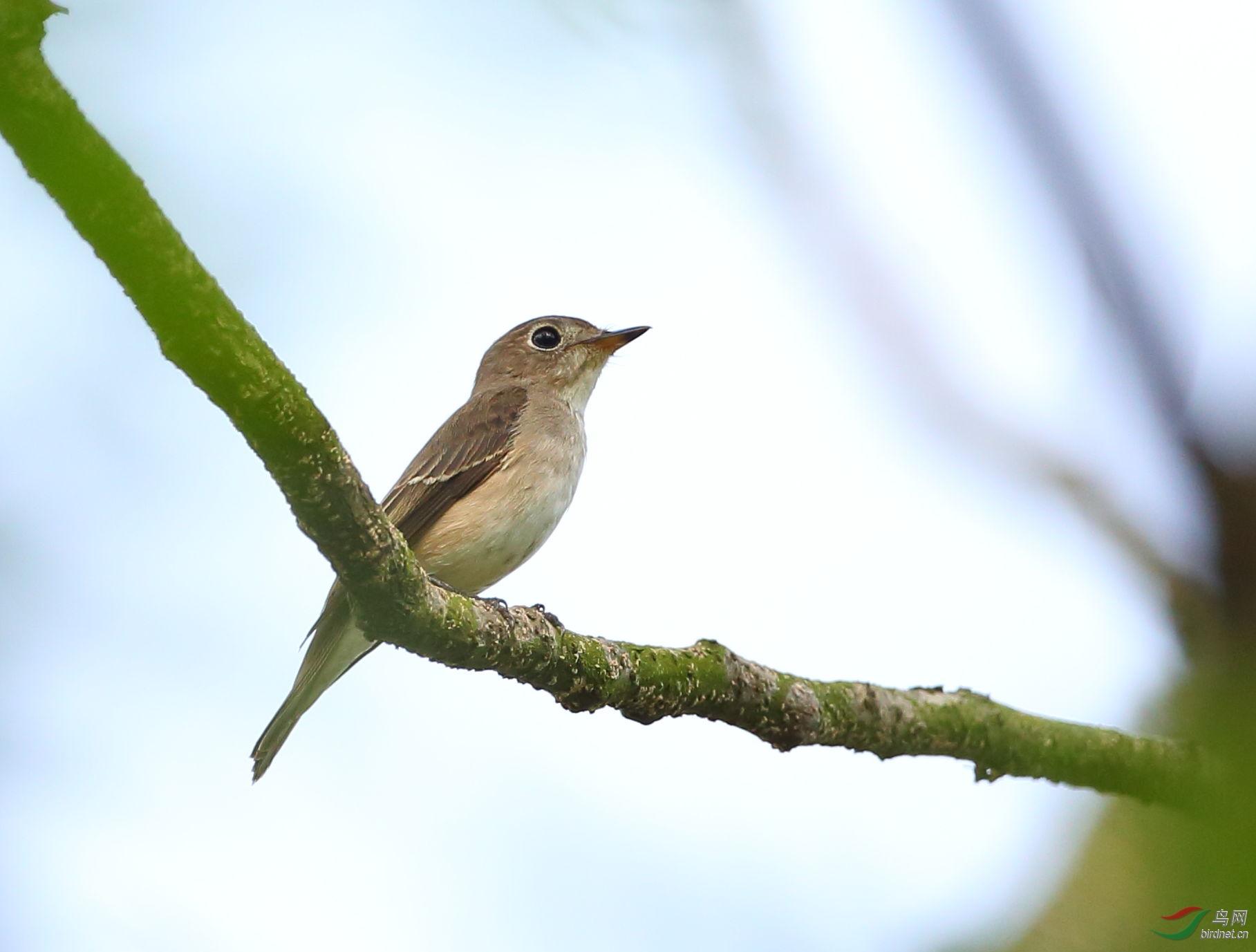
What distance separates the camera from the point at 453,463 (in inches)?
304

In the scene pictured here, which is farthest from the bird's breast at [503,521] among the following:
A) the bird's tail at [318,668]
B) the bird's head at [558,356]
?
the bird's head at [558,356]

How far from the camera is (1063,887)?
2.58 metres

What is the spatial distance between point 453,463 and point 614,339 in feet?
6.29

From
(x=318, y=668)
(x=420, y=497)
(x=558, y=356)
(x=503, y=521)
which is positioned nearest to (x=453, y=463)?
(x=420, y=497)

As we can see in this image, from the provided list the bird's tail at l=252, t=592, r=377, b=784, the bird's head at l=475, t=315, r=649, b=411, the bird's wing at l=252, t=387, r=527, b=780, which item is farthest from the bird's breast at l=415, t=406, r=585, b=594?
the bird's head at l=475, t=315, r=649, b=411

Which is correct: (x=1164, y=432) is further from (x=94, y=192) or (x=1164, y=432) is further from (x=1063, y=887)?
(x=94, y=192)

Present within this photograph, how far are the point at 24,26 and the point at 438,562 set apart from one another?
519 centimetres

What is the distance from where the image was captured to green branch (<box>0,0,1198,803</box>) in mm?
2111

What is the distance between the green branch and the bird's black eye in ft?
14.7

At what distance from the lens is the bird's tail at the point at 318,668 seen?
659cm

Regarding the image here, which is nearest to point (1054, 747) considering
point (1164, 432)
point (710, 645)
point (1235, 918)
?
point (710, 645)

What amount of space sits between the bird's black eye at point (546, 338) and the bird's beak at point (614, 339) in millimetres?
351

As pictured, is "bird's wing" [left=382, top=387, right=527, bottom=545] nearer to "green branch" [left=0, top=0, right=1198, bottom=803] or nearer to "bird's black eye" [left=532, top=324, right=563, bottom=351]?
"bird's black eye" [left=532, top=324, right=563, bottom=351]

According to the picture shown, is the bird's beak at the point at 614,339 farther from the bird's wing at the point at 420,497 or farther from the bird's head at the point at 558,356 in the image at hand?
the bird's wing at the point at 420,497
